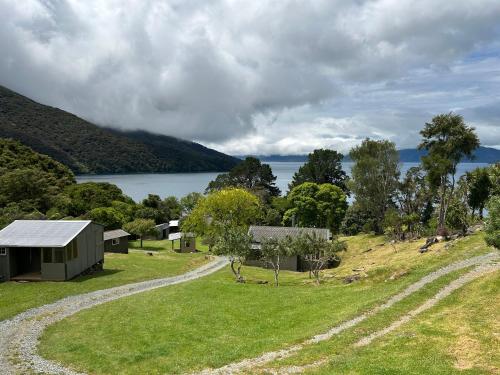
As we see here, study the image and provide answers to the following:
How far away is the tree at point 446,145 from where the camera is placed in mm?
47188

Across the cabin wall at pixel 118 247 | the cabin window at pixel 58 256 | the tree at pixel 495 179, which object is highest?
the tree at pixel 495 179

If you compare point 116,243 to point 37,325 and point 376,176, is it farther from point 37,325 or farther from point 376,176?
point 376,176

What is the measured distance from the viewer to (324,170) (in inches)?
3888

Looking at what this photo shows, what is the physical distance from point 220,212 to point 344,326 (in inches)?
1975

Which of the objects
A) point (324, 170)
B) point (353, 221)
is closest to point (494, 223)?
point (353, 221)

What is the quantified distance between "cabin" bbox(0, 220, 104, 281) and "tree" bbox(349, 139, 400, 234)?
44.4 meters

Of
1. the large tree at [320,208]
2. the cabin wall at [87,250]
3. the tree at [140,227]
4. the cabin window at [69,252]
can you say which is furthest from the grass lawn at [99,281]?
the large tree at [320,208]

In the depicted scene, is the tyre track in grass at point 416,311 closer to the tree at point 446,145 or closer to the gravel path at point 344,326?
the gravel path at point 344,326

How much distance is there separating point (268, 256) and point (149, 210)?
54.8 metres

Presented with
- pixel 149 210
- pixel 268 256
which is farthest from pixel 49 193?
pixel 268 256

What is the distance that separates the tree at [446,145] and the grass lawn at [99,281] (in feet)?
97.5

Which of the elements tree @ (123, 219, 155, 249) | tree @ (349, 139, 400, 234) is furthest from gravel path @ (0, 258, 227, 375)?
tree @ (349, 139, 400, 234)

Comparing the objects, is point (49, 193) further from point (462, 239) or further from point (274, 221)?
point (462, 239)

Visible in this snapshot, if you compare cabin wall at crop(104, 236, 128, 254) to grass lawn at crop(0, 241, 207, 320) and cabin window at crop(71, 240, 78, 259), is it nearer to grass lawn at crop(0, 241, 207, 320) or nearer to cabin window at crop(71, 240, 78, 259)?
grass lawn at crop(0, 241, 207, 320)
